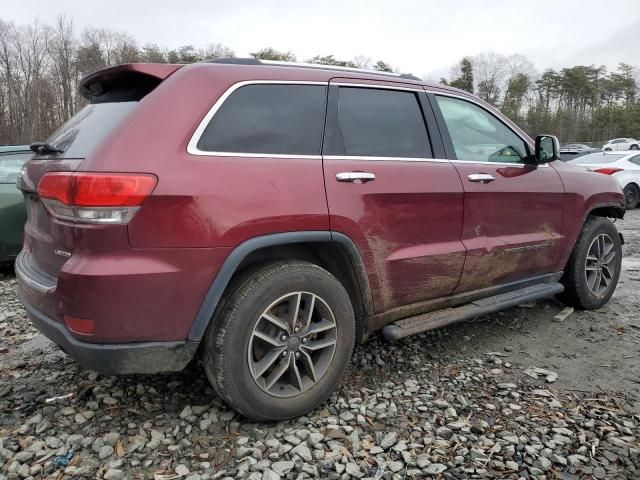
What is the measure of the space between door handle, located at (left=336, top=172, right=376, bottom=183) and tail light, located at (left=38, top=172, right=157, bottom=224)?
98 centimetres

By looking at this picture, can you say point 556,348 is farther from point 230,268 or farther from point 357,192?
point 230,268

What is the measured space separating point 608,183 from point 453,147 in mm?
Answer: 1989

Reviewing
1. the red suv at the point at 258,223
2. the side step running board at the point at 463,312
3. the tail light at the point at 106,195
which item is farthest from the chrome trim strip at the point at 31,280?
the side step running board at the point at 463,312

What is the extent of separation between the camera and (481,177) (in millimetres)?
3338

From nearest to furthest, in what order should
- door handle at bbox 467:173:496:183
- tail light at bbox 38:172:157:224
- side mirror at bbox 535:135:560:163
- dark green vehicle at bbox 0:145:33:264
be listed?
tail light at bbox 38:172:157:224
door handle at bbox 467:173:496:183
side mirror at bbox 535:135:560:163
dark green vehicle at bbox 0:145:33:264

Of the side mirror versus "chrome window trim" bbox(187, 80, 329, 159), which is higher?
"chrome window trim" bbox(187, 80, 329, 159)

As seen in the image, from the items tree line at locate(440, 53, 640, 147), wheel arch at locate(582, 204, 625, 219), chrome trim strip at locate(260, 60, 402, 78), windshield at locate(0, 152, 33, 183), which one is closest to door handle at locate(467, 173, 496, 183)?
chrome trim strip at locate(260, 60, 402, 78)

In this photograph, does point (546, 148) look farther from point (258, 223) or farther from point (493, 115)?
point (258, 223)

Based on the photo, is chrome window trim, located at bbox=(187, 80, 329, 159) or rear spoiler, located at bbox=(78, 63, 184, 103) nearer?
chrome window trim, located at bbox=(187, 80, 329, 159)

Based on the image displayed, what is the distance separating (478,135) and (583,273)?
1.66 metres

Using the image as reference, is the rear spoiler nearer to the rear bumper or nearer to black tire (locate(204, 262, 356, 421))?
black tire (locate(204, 262, 356, 421))

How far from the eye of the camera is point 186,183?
2188mm

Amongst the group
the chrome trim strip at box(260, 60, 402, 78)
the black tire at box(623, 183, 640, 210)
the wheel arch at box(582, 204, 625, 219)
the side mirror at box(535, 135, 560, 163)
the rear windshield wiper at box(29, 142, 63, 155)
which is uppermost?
the chrome trim strip at box(260, 60, 402, 78)

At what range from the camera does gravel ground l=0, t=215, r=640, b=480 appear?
2.28 m
